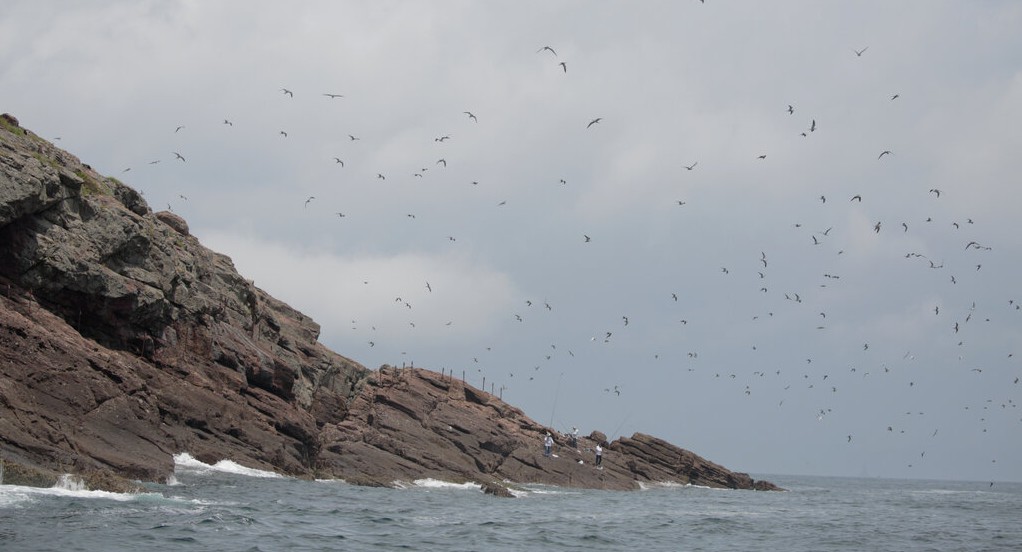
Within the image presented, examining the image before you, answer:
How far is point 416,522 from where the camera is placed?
1742 inches

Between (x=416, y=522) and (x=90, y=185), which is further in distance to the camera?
(x=90, y=185)

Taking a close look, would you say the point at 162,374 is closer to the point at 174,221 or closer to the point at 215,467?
the point at 215,467

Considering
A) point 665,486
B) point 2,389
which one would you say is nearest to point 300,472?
point 2,389

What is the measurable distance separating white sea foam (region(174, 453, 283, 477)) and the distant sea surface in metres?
0.10

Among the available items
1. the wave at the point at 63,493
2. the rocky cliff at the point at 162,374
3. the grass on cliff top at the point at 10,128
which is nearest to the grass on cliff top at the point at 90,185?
the rocky cliff at the point at 162,374

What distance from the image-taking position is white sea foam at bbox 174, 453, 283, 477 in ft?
171

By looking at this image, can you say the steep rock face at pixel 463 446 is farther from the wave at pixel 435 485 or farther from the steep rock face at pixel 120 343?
the steep rock face at pixel 120 343

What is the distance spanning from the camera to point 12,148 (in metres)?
51.5

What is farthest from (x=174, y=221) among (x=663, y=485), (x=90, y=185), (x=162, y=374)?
(x=663, y=485)

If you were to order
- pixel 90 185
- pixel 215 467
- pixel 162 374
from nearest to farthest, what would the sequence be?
pixel 215 467, pixel 162 374, pixel 90 185

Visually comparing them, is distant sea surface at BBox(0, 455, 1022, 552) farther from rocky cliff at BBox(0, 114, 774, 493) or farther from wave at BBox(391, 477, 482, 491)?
rocky cliff at BBox(0, 114, 774, 493)

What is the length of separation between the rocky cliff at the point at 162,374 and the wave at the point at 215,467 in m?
0.50

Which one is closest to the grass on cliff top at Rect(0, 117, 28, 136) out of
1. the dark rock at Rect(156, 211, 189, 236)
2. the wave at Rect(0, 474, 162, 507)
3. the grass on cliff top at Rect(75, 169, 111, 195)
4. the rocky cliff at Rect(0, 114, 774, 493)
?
the rocky cliff at Rect(0, 114, 774, 493)

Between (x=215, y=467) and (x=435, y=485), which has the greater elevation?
(x=435, y=485)
